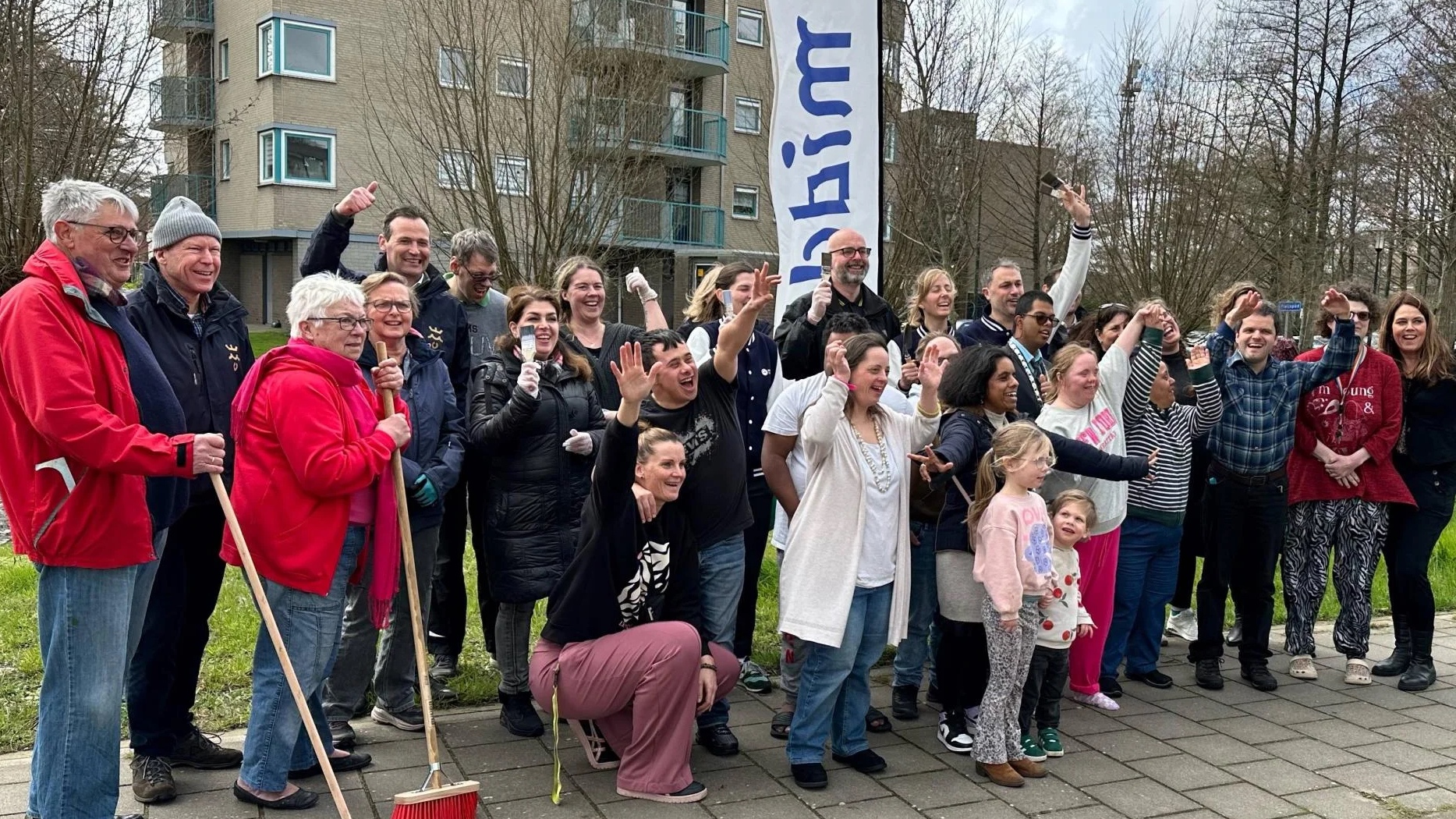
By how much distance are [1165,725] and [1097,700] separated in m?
0.35

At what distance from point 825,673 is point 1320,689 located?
3243mm

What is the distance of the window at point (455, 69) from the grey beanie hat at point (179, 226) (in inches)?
402

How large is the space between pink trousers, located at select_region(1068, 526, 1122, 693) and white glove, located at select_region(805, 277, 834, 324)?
1.73 metres

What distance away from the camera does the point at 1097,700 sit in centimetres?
577

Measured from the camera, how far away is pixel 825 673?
4.65 metres

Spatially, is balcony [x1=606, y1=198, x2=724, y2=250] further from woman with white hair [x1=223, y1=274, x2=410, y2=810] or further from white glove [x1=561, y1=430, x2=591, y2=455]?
woman with white hair [x1=223, y1=274, x2=410, y2=810]

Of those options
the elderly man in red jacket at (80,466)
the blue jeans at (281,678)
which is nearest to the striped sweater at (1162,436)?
the blue jeans at (281,678)

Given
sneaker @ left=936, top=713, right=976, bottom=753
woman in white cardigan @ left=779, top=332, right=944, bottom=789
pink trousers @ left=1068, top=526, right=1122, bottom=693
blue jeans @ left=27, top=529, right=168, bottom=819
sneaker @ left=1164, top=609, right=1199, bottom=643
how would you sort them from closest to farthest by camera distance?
blue jeans @ left=27, top=529, right=168, bottom=819, woman in white cardigan @ left=779, top=332, right=944, bottom=789, sneaker @ left=936, top=713, right=976, bottom=753, pink trousers @ left=1068, top=526, right=1122, bottom=693, sneaker @ left=1164, top=609, right=1199, bottom=643

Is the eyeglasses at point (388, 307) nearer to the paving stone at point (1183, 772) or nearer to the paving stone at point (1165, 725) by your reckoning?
the paving stone at point (1183, 772)

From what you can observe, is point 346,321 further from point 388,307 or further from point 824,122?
point 824,122

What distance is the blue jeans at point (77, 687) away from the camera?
3582 millimetres

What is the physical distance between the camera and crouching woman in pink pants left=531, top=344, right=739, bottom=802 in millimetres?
4438

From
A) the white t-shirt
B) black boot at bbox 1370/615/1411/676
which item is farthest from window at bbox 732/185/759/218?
the white t-shirt

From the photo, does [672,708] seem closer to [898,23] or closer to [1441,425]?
[1441,425]
